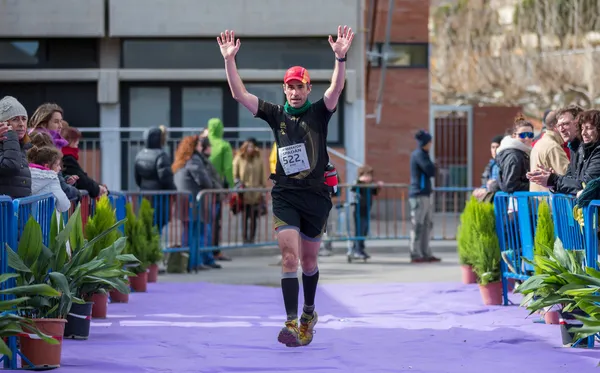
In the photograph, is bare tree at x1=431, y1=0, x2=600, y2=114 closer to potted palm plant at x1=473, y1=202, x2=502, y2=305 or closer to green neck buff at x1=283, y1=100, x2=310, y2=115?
potted palm plant at x1=473, y1=202, x2=502, y2=305

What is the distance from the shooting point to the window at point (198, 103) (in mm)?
26516

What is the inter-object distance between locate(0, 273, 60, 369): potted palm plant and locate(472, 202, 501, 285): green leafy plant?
5.45m

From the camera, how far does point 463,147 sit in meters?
34.2

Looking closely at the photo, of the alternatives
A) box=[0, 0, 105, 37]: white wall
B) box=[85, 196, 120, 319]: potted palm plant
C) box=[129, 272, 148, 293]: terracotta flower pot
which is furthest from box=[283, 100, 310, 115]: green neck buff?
box=[0, 0, 105, 37]: white wall

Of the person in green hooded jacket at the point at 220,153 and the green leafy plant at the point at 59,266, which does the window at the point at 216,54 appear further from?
the green leafy plant at the point at 59,266

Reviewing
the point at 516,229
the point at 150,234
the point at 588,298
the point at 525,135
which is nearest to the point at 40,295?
the point at 588,298

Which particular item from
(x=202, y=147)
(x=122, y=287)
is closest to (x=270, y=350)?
(x=122, y=287)

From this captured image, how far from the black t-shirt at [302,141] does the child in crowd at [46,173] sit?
1603 mm

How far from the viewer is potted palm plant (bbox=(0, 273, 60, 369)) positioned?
7.91 m

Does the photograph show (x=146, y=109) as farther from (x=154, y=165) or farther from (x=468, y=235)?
(x=468, y=235)

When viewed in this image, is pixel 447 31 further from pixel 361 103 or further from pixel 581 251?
pixel 581 251

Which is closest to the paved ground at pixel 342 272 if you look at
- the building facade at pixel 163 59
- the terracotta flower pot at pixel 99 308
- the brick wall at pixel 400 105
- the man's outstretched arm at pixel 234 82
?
the terracotta flower pot at pixel 99 308

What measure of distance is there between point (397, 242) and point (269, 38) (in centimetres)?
543

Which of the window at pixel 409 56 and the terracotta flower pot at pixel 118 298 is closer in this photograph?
the terracotta flower pot at pixel 118 298
